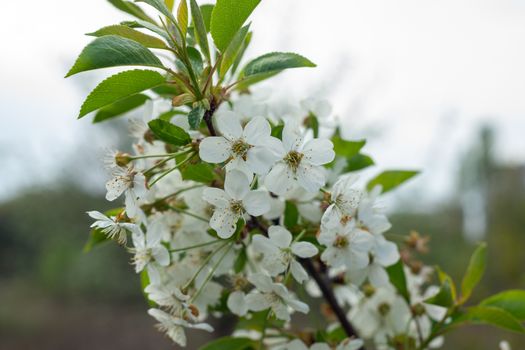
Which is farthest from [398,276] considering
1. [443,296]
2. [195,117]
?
[195,117]

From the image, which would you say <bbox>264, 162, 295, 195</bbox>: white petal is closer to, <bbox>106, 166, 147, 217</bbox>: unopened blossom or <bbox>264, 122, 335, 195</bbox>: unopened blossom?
<bbox>264, 122, 335, 195</bbox>: unopened blossom

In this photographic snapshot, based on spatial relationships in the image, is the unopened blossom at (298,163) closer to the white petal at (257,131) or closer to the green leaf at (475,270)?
the white petal at (257,131)

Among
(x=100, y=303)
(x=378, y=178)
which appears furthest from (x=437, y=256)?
(x=378, y=178)

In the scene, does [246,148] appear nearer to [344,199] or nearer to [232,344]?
[344,199]

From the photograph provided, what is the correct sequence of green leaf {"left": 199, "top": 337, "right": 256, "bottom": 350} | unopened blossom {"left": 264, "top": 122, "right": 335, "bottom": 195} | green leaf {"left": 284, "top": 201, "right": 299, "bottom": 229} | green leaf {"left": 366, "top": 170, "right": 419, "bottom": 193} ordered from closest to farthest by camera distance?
unopened blossom {"left": 264, "top": 122, "right": 335, "bottom": 195}
green leaf {"left": 284, "top": 201, "right": 299, "bottom": 229}
green leaf {"left": 199, "top": 337, "right": 256, "bottom": 350}
green leaf {"left": 366, "top": 170, "right": 419, "bottom": 193}

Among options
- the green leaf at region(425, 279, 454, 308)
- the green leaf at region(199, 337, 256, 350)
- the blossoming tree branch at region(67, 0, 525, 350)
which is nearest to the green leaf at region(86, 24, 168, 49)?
the blossoming tree branch at region(67, 0, 525, 350)
